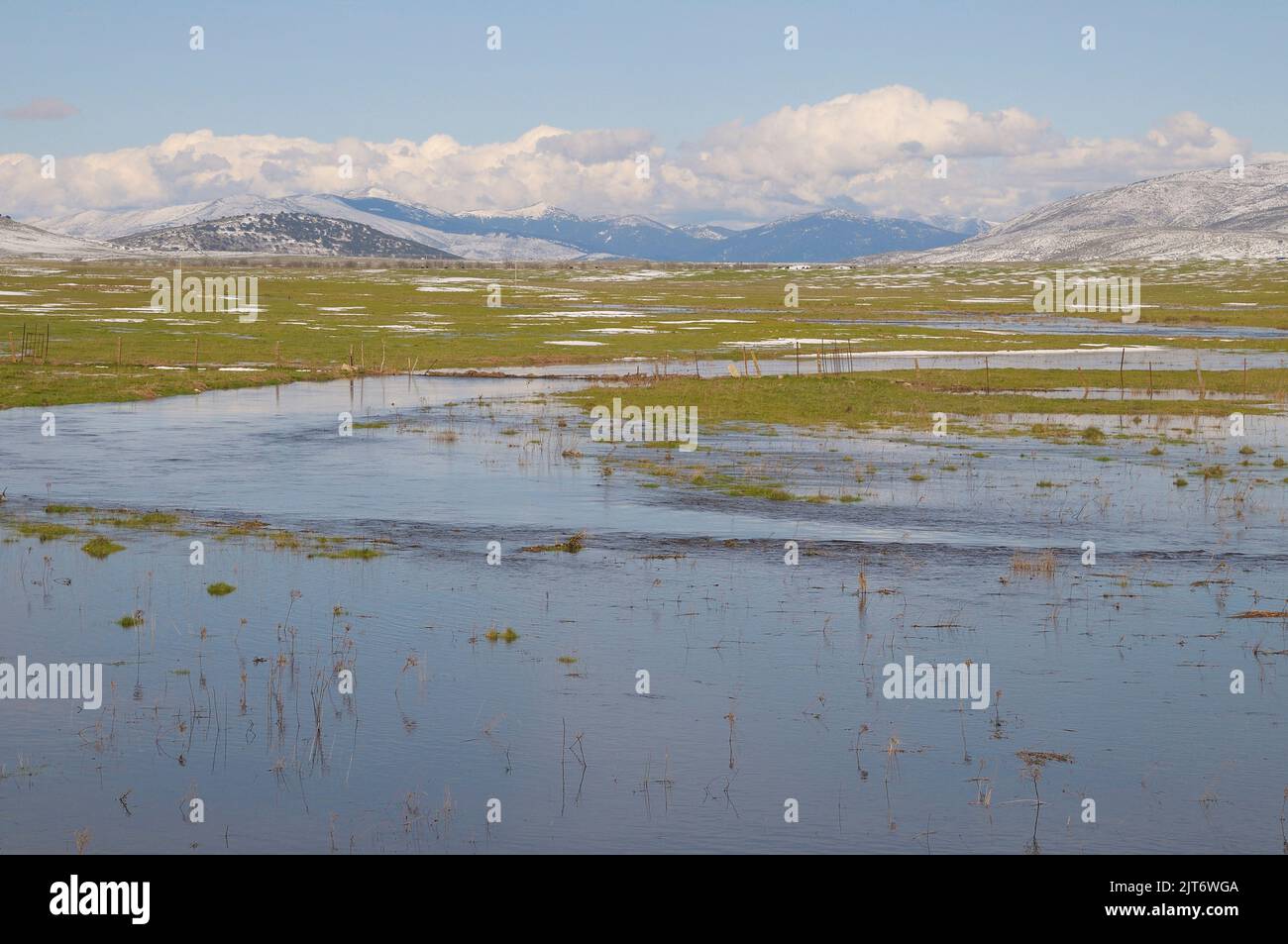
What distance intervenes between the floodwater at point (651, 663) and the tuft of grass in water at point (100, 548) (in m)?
0.37

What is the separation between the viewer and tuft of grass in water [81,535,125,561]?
2716 cm

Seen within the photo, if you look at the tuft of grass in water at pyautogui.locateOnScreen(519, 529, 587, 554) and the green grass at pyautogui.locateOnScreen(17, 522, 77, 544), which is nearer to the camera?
the tuft of grass in water at pyautogui.locateOnScreen(519, 529, 587, 554)

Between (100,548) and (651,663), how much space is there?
13282mm

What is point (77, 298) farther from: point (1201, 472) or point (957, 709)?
point (957, 709)

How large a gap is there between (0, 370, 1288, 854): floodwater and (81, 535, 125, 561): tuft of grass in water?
0.37 meters

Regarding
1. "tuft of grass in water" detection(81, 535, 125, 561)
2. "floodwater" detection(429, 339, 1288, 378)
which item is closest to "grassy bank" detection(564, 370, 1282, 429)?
"floodwater" detection(429, 339, 1288, 378)

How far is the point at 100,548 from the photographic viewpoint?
27.6 metres

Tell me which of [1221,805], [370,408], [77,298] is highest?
[77,298]

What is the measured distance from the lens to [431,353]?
83.9 meters

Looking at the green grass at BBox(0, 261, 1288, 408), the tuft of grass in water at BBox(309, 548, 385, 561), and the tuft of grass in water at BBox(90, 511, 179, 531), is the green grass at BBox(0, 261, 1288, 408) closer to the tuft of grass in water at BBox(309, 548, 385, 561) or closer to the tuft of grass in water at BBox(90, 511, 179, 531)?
the tuft of grass in water at BBox(90, 511, 179, 531)

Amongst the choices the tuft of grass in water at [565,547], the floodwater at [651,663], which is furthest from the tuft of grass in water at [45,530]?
the tuft of grass in water at [565,547]

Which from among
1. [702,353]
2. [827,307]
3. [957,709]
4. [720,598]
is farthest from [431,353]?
[827,307]

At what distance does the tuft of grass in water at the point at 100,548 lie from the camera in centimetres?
2716
